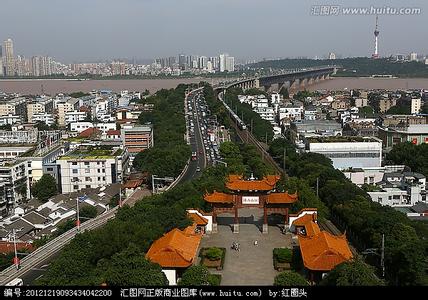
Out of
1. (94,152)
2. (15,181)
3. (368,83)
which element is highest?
(368,83)

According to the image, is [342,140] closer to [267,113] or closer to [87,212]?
[87,212]

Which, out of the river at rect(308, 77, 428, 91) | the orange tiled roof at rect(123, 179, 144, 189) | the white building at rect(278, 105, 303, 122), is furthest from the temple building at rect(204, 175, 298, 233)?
the river at rect(308, 77, 428, 91)

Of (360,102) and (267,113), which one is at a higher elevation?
(360,102)

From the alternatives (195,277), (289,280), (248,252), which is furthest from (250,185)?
(289,280)

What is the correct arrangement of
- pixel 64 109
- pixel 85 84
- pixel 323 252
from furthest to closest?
pixel 85 84 → pixel 64 109 → pixel 323 252

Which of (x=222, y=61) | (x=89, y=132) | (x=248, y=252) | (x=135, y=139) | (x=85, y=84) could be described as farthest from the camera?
(x=222, y=61)

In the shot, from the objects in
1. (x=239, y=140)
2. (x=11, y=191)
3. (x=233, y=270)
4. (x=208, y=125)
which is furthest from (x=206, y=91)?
(x=233, y=270)
